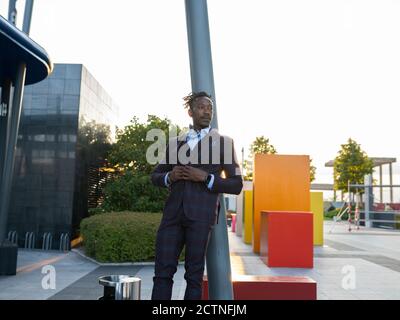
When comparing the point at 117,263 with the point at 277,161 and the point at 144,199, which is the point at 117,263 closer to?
the point at 144,199

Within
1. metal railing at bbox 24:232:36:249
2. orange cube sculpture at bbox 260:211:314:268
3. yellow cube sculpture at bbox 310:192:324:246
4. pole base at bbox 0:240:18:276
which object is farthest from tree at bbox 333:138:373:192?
pole base at bbox 0:240:18:276

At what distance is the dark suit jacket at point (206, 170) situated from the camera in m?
2.53

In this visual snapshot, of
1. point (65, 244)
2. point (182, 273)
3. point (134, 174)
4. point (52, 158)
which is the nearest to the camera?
point (182, 273)

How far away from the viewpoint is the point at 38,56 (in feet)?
22.2

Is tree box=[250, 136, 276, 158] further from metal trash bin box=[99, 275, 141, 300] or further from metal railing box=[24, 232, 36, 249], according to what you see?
metal trash bin box=[99, 275, 141, 300]

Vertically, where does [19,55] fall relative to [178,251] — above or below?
above

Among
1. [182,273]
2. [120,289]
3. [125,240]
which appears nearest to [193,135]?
[120,289]

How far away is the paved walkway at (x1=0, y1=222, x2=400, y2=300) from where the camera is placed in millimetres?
5762

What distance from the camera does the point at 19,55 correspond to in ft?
22.1

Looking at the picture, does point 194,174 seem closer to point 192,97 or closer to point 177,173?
point 177,173

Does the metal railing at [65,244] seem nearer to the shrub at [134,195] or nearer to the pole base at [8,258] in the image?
→ the shrub at [134,195]

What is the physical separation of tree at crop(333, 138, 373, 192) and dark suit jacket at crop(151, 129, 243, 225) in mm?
38524

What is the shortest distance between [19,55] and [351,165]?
3719cm
